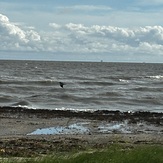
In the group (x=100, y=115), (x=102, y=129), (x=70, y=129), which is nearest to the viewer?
(x=70, y=129)

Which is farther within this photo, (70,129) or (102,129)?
(102,129)

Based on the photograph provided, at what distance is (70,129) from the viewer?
18750mm

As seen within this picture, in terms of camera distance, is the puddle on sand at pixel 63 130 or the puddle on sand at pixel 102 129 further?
the puddle on sand at pixel 102 129

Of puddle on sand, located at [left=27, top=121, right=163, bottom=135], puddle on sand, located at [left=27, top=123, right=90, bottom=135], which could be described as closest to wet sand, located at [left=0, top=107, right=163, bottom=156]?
puddle on sand, located at [left=27, top=121, right=163, bottom=135]

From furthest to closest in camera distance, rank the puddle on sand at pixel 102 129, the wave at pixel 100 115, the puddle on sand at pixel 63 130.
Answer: the wave at pixel 100 115 → the puddle on sand at pixel 102 129 → the puddle on sand at pixel 63 130

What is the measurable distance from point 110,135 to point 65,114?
6.96 m

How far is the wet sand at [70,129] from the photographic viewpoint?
14.0 m

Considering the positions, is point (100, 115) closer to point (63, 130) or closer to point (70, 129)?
point (70, 129)

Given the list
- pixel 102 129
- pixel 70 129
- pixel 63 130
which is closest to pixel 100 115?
pixel 102 129

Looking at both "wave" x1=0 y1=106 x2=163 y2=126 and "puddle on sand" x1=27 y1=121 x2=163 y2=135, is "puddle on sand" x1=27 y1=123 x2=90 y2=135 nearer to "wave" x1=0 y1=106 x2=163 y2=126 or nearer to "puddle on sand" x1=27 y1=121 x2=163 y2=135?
"puddle on sand" x1=27 y1=121 x2=163 y2=135

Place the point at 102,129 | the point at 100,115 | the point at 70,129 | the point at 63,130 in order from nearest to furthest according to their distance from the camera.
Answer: the point at 63,130 < the point at 70,129 < the point at 102,129 < the point at 100,115

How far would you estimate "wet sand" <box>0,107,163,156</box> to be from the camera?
14.0 meters

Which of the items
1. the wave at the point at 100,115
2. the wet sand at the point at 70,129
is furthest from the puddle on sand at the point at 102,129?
the wave at the point at 100,115

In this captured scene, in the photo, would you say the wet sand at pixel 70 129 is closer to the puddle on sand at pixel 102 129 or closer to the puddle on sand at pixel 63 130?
the puddle on sand at pixel 102 129
